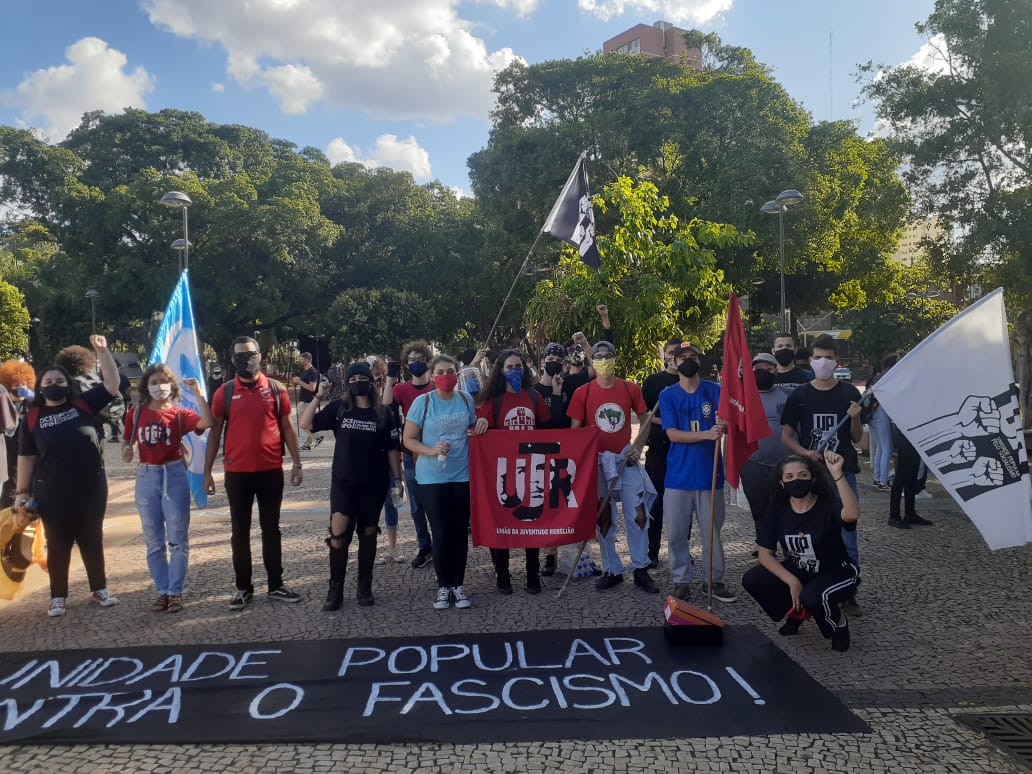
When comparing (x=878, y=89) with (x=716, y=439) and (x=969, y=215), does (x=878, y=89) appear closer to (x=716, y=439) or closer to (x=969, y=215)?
(x=969, y=215)

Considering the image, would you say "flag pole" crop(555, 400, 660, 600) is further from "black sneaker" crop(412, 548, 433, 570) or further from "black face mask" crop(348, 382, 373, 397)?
"black face mask" crop(348, 382, 373, 397)

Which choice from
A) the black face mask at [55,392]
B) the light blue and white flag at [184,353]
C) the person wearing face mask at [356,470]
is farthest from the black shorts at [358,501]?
the black face mask at [55,392]

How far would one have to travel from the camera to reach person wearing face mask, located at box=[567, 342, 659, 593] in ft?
20.1

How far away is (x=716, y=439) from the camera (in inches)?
221

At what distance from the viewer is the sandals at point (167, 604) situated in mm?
5797

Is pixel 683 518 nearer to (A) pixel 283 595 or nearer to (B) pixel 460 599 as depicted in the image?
(B) pixel 460 599

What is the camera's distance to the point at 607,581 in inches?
244

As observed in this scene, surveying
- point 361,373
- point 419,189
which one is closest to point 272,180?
point 419,189

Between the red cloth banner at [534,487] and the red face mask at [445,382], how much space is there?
46cm

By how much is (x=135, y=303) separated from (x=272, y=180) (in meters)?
9.18

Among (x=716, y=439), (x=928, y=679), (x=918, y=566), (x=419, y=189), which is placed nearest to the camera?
(x=928, y=679)

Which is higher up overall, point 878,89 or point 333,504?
point 878,89

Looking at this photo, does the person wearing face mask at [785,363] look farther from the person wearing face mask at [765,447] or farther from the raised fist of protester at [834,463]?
the raised fist of protester at [834,463]

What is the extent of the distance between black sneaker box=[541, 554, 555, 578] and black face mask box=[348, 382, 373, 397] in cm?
226
